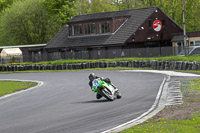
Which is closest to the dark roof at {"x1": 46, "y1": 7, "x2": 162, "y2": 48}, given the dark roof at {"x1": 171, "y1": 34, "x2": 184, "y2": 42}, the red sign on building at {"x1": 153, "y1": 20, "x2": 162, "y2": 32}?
the red sign on building at {"x1": 153, "y1": 20, "x2": 162, "y2": 32}

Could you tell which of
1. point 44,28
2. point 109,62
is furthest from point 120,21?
point 44,28

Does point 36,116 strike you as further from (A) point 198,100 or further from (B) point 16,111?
(A) point 198,100

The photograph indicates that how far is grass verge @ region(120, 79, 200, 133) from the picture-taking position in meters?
10.1

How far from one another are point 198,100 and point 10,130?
22.4ft

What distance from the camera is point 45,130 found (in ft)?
38.3

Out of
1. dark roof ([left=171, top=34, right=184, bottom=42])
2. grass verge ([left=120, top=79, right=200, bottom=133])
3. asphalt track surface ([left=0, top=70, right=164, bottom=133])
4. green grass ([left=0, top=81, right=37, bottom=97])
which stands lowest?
green grass ([left=0, top=81, right=37, bottom=97])

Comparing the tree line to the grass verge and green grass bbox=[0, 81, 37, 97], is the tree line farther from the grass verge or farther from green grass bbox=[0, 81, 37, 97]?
the grass verge

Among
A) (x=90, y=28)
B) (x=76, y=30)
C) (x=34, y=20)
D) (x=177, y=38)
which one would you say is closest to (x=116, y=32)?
(x=90, y=28)

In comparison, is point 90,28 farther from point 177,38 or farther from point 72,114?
point 72,114

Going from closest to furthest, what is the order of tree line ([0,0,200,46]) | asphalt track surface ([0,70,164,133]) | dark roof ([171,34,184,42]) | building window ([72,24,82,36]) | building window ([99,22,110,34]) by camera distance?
asphalt track surface ([0,70,164,133])
dark roof ([171,34,184,42])
building window ([99,22,110,34])
building window ([72,24,82,36])
tree line ([0,0,200,46])

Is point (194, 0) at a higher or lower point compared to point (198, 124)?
higher

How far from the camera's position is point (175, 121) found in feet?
36.6

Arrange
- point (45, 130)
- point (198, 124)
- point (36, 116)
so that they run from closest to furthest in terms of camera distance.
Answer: point (198, 124)
point (45, 130)
point (36, 116)

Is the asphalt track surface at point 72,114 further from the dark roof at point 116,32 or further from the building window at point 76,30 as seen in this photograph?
the building window at point 76,30
